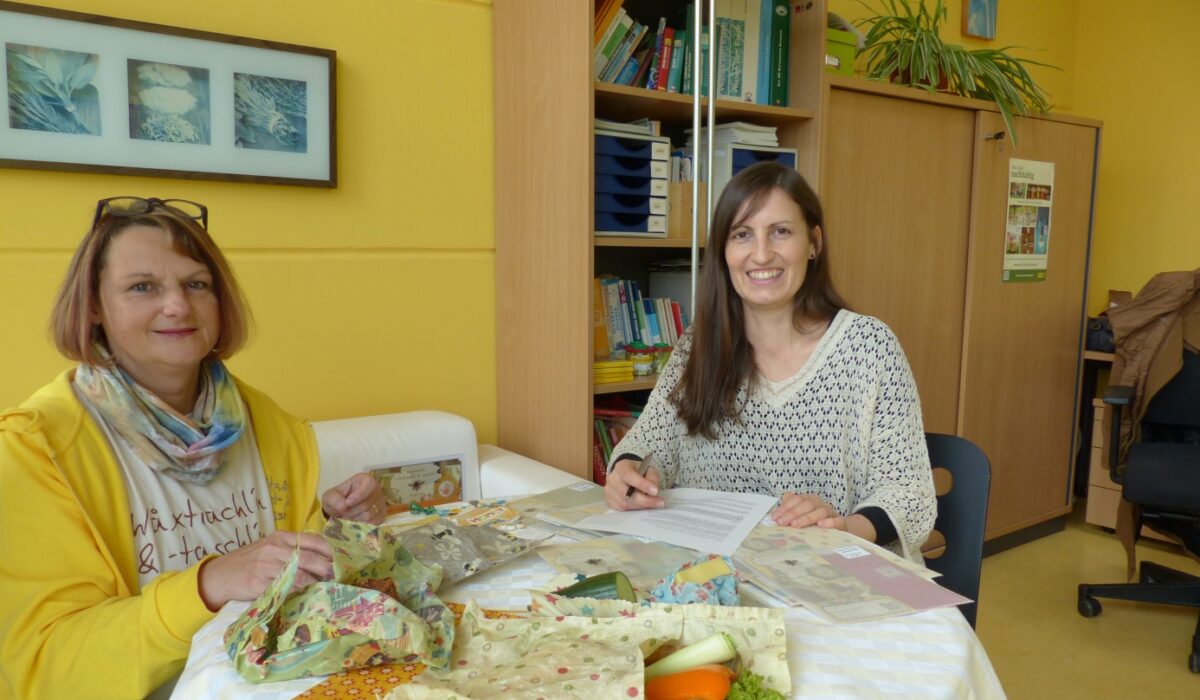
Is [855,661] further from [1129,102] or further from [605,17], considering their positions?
[1129,102]

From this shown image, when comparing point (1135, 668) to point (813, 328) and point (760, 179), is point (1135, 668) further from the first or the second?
point (760, 179)

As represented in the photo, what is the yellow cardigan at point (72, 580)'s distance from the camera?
1101mm

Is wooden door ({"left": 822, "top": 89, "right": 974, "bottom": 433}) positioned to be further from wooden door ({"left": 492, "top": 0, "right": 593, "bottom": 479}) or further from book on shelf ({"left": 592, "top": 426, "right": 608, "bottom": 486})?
book on shelf ({"left": 592, "top": 426, "right": 608, "bottom": 486})

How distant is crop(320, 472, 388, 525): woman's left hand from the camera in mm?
1504

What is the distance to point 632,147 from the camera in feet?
7.57

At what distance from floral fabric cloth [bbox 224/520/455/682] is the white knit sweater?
0.89m

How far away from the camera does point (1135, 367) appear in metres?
3.16

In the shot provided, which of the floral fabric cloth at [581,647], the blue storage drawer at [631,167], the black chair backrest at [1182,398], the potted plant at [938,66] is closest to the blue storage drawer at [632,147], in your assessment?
the blue storage drawer at [631,167]

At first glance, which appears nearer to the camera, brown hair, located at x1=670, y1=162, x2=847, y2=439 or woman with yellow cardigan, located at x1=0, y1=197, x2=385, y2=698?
woman with yellow cardigan, located at x1=0, y1=197, x2=385, y2=698

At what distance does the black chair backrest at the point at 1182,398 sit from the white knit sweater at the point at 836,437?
2.12 m

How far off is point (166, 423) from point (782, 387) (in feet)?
3.70

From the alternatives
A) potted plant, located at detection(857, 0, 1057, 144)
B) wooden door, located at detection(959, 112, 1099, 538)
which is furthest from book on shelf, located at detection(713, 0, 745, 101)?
wooden door, located at detection(959, 112, 1099, 538)

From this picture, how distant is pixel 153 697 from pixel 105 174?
122 cm

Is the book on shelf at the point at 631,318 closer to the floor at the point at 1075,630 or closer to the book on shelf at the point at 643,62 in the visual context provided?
the book on shelf at the point at 643,62
